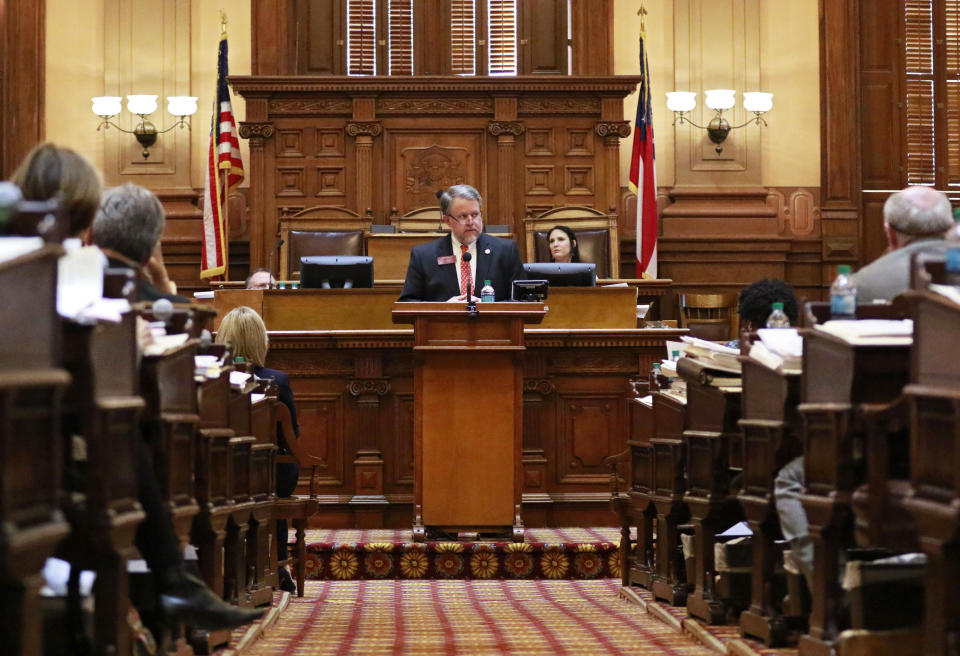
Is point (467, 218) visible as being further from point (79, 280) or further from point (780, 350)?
point (79, 280)

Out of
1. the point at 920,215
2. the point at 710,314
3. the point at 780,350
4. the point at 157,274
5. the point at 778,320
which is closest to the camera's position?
the point at 920,215

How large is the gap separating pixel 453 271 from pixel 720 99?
6.12 m

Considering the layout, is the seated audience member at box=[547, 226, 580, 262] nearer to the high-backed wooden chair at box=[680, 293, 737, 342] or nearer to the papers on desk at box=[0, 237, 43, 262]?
the high-backed wooden chair at box=[680, 293, 737, 342]

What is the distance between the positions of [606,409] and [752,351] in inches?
140

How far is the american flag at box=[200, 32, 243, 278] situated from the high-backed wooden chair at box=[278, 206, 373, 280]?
53 cm

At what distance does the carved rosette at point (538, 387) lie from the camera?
7926mm

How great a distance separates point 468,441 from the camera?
269 inches

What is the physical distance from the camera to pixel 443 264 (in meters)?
7.54

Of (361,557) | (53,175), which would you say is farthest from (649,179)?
(53,175)

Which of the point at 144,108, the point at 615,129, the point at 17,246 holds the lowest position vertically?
the point at 17,246

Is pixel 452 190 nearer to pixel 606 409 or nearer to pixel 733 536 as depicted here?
pixel 606 409

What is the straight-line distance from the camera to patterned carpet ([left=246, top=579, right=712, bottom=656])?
459 cm

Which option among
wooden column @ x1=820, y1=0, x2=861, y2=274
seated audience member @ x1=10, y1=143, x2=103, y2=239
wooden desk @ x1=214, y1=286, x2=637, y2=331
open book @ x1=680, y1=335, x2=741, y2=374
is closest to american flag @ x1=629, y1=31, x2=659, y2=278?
wooden column @ x1=820, y1=0, x2=861, y2=274

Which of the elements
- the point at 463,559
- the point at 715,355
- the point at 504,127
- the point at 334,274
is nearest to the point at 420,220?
the point at 504,127
